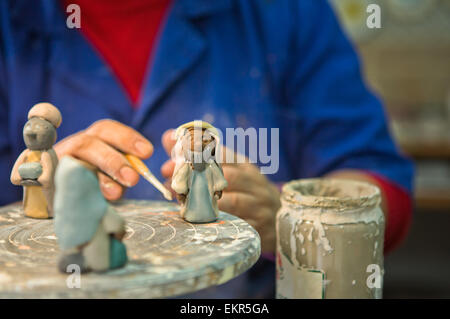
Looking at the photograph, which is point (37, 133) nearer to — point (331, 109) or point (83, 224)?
point (83, 224)

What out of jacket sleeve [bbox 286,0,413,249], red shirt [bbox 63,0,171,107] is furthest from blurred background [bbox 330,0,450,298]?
red shirt [bbox 63,0,171,107]

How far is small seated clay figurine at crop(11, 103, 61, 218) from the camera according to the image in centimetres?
60

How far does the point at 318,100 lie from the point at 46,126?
0.62 metres

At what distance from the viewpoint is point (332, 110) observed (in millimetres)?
1033

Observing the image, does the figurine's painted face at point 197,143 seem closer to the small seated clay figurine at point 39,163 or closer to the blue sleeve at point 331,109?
the small seated clay figurine at point 39,163

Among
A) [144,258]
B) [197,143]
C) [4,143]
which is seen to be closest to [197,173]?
[197,143]

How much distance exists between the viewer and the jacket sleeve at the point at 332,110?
101cm

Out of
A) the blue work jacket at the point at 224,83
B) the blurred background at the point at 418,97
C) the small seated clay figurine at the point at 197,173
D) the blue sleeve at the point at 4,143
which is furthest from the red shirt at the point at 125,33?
the blurred background at the point at 418,97

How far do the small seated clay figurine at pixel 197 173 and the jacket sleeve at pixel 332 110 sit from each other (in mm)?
481
